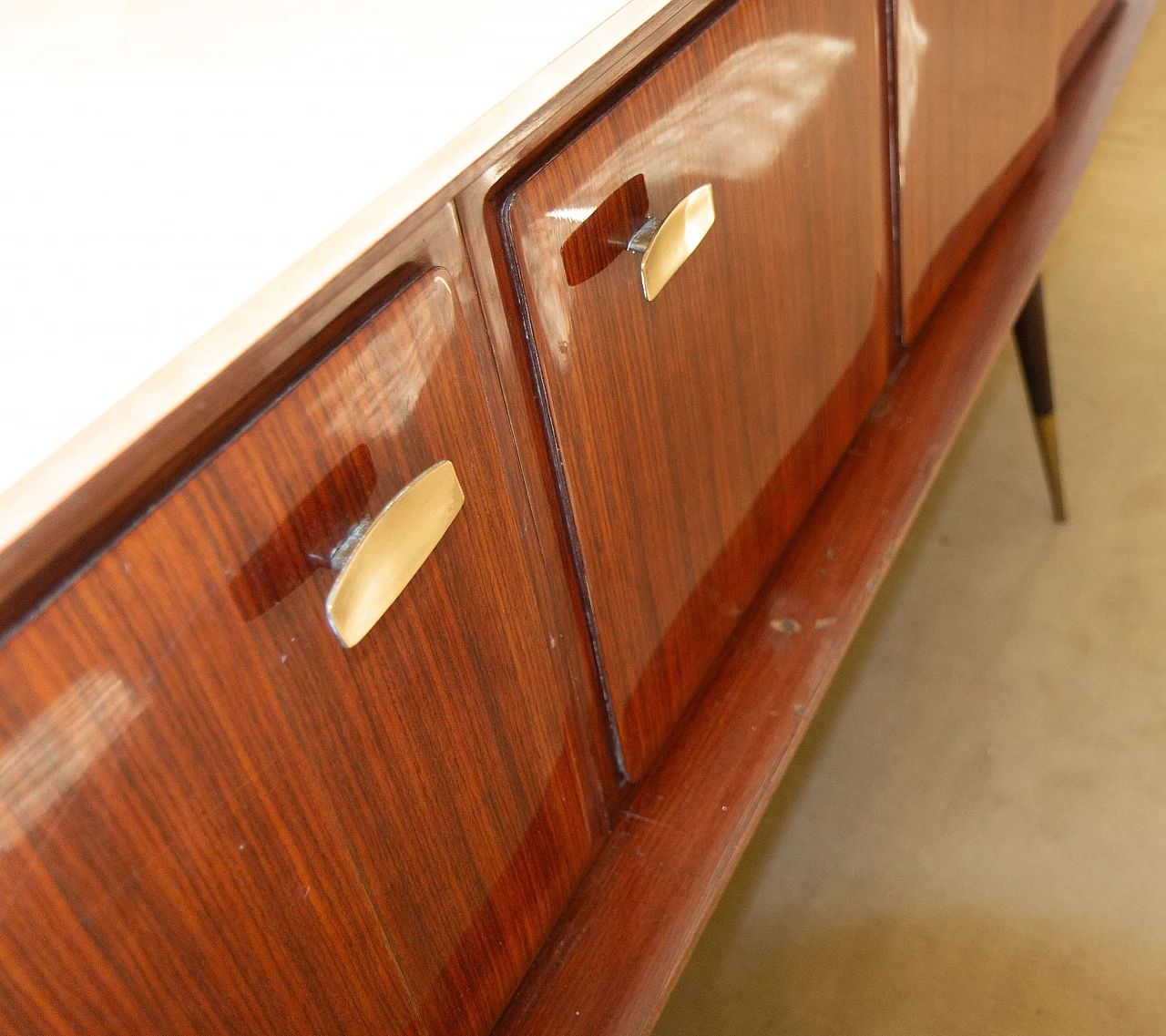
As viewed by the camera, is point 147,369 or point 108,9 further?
point 108,9

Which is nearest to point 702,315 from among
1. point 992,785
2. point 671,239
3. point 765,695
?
point 671,239

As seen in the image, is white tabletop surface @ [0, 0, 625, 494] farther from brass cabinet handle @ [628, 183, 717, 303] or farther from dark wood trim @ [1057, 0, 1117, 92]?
dark wood trim @ [1057, 0, 1117, 92]

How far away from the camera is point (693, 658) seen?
528 millimetres

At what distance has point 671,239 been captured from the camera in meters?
0.41

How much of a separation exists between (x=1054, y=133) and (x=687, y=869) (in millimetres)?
703

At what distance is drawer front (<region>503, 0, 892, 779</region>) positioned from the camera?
15.0 inches

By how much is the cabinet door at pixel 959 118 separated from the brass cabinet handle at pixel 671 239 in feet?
0.76

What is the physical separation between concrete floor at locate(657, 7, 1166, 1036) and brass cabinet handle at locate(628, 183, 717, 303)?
62 cm

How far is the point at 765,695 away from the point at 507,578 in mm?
212

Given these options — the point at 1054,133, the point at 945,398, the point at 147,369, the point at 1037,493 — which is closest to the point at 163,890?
the point at 147,369

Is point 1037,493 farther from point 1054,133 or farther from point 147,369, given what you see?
point 147,369

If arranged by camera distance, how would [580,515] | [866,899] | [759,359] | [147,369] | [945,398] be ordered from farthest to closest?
[866,899] → [945,398] → [759,359] → [580,515] → [147,369]

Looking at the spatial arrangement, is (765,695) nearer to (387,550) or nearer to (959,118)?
(387,550)

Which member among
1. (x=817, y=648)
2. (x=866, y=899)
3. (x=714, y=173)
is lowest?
(x=866, y=899)
